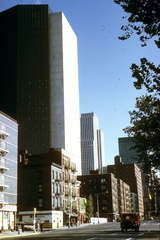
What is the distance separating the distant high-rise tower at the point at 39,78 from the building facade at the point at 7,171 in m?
76.8

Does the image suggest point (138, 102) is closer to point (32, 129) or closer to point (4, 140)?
point (4, 140)

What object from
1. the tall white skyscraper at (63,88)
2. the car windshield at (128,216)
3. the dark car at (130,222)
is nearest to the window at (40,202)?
the dark car at (130,222)

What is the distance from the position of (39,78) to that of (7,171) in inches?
3770

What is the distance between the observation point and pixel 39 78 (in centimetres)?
15950

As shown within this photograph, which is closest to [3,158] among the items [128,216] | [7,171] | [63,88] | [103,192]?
[7,171]

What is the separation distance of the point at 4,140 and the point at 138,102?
39.8 metres

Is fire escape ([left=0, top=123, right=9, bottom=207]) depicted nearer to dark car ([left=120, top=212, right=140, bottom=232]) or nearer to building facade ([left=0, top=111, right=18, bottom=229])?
building facade ([left=0, top=111, right=18, bottom=229])

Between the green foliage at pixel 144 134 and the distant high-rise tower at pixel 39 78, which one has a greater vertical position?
the distant high-rise tower at pixel 39 78

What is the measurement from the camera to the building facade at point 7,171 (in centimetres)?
6525

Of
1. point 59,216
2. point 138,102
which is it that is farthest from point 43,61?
point 138,102

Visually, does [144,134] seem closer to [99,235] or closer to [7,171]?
[99,235]

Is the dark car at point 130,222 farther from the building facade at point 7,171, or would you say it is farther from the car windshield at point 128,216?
the building facade at point 7,171

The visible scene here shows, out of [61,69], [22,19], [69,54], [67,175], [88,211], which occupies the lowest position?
[88,211]

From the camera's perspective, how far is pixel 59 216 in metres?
85.2
